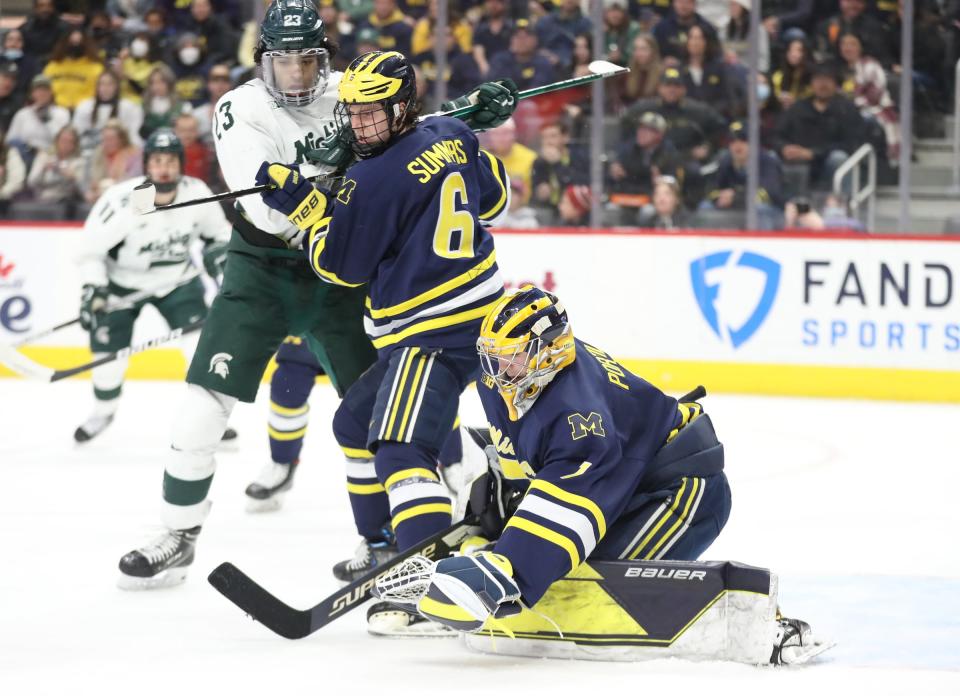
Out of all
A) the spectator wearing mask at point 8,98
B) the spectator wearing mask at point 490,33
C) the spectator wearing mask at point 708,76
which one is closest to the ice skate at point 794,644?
the spectator wearing mask at point 708,76

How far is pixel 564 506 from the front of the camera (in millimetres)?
2885

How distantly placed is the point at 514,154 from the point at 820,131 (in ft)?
4.93

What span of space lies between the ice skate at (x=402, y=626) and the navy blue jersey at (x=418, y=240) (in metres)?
0.62

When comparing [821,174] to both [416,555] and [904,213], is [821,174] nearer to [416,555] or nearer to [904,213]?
[904,213]

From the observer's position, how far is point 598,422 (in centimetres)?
295

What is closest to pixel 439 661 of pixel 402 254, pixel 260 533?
pixel 402 254

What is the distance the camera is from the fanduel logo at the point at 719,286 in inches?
279

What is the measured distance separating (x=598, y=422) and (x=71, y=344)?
5420 millimetres

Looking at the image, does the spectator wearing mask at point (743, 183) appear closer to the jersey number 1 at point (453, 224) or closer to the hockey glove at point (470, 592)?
the jersey number 1 at point (453, 224)

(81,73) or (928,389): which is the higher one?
(81,73)

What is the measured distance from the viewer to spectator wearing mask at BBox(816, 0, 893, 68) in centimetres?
733

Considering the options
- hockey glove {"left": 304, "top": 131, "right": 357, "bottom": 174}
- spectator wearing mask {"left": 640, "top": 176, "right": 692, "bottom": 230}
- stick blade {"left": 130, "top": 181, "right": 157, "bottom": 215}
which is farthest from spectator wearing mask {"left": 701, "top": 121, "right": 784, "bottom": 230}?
stick blade {"left": 130, "top": 181, "right": 157, "bottom": 215}

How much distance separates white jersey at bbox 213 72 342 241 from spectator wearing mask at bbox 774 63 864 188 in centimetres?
389

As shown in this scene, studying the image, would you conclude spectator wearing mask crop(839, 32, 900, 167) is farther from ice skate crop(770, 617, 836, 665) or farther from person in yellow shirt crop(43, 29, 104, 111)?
ice skate crop(770, 617, 836, 665)
